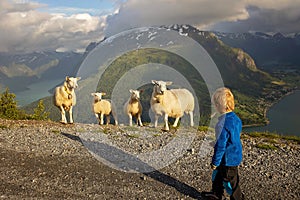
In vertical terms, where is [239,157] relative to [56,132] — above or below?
above

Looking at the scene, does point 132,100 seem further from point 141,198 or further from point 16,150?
point 141,198

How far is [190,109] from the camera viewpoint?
21406 mm

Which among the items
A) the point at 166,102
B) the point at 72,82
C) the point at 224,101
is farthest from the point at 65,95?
the point at 224,101

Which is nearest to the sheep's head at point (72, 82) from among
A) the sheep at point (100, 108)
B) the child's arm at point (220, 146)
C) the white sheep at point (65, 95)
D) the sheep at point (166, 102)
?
the white sheep at point (65, 95)

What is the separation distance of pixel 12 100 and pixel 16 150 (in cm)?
2477

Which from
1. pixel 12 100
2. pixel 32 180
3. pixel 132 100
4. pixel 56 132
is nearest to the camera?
pixel 32 180

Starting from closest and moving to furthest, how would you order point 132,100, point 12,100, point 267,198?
point 267,198 < point 132,100 < point 12,100

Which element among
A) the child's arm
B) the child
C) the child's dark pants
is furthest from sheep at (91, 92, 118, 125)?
the child's arm

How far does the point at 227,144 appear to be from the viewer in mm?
7805

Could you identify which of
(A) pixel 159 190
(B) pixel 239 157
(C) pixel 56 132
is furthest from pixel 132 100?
(B) pixel 239 157

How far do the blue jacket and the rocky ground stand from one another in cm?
167

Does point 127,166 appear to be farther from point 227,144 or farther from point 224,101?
point 224,101

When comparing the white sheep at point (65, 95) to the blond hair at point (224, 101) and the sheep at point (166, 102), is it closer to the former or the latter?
the sheep at point (166, 102)

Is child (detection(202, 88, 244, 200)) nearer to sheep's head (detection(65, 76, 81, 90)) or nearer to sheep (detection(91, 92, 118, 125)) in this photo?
sheep's head (detection(65, 76, 81, 90))
